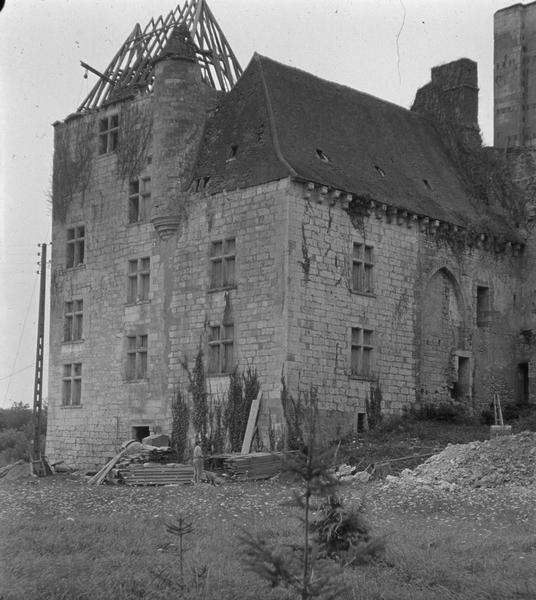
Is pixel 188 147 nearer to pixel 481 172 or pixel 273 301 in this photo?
pixel 273 301

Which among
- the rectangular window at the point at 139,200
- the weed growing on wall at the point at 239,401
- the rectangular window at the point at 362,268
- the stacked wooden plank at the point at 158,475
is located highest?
the rectangular window at the point at 139,200

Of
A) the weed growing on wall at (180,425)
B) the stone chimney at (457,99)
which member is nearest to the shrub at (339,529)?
the weed growing on wall at (180,425)

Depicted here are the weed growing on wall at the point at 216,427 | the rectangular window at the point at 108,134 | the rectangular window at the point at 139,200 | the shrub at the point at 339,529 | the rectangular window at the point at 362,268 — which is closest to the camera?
the shrub at the point at 339,529

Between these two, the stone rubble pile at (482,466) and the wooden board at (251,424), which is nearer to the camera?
the stone rubble pile at (482,466)

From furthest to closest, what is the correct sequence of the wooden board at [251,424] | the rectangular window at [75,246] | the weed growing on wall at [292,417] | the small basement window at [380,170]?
the rectangular window at [75,246]
the small basement window at [380,170]
the wooden board at [251,424]
the weed growing on wall at [292,417]

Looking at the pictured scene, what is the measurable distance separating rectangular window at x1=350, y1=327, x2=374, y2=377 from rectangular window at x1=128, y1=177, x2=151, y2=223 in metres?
8.20

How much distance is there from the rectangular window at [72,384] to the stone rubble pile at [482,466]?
15.2 meters

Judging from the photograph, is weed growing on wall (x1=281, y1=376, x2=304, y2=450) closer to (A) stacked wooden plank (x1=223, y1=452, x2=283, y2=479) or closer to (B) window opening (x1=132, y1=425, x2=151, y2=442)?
(A) stacked wooden plank (x1=223, y1=452, x2=283, y2=479)

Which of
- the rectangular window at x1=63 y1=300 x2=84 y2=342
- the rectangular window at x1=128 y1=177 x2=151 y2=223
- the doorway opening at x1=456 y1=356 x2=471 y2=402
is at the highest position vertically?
the rectangular window at x1=128 y1=177 x2=151 y2=223

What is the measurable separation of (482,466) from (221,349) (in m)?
10.1

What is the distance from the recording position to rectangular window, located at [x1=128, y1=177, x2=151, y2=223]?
39.2 m

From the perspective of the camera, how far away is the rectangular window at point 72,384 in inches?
1609

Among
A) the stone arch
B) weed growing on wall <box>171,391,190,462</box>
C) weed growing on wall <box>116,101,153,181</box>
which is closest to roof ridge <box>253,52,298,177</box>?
weed growing on wall <box>116,101,153,181</box>

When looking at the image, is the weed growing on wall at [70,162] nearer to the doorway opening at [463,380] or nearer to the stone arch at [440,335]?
the stone arch at [440,335]
